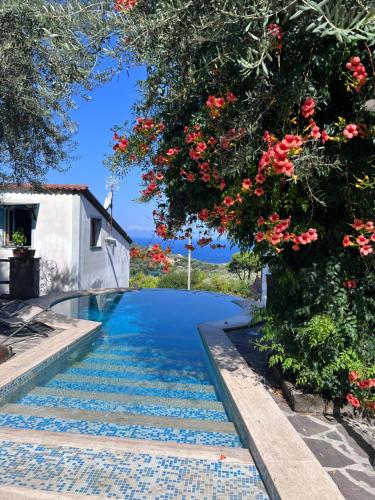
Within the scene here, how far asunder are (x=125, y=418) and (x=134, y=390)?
Result: 1200 millimetres

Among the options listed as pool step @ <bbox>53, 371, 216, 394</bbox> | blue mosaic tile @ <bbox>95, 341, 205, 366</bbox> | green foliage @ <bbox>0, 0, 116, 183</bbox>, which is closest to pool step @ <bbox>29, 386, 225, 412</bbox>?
pool step @ <bbox>53, 371, 216, 394</bbox>

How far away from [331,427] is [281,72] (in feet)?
12.7

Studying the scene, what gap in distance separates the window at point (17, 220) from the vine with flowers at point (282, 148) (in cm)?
1159

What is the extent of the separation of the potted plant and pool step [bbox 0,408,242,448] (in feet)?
30.5

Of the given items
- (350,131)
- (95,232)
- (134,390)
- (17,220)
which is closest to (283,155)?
(350,131)

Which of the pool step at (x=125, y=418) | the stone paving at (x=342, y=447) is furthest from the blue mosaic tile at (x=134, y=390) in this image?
the stone paving at (x=342, y=447)

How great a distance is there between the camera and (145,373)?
6.88m

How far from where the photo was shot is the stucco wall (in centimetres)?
1537

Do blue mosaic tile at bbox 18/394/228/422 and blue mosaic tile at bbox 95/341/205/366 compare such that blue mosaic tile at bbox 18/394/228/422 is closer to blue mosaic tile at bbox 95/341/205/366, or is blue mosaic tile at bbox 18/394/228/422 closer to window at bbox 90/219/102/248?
blue mosaic tile at bbox 95/341/205/366

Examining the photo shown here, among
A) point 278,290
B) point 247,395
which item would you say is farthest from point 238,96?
point 247,395

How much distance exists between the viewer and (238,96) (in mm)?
4121

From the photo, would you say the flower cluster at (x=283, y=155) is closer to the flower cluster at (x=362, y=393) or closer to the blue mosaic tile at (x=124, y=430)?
the flower cluster at (x=362, y=393)

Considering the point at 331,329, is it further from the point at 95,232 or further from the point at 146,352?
the point at 95,232

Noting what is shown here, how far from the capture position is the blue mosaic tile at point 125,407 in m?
5.16
